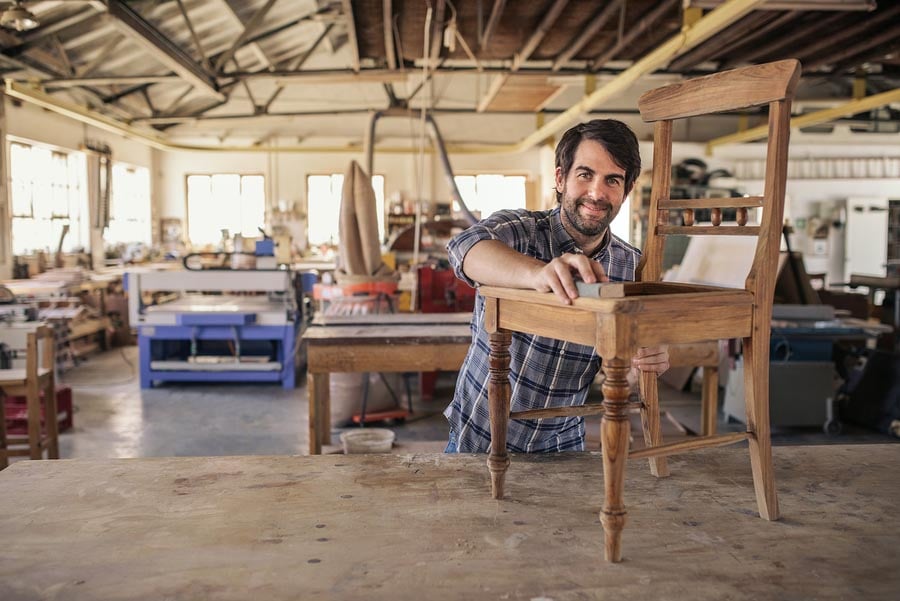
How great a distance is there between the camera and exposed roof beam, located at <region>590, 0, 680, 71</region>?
18.4 ft

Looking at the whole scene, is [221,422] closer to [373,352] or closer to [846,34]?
[373,352]

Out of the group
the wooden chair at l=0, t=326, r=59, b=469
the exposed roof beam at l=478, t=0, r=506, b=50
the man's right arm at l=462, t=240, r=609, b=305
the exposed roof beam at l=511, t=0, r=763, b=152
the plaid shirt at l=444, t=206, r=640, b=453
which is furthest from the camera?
the exposed roof beam at l=478, t=0, r=506, b=50

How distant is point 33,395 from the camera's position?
3967mm

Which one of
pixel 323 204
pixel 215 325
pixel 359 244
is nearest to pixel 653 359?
pixel 359 244

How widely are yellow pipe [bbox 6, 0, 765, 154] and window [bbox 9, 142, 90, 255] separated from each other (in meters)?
0.72

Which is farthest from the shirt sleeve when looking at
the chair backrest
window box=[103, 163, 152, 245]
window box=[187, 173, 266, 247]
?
window box=[187, 173, 266, 247]

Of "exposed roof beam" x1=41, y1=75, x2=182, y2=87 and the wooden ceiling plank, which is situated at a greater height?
the wooden ceiling plank

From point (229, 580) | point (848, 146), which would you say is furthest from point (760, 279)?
point (848, 146)

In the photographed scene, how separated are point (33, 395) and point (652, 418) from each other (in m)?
3.55

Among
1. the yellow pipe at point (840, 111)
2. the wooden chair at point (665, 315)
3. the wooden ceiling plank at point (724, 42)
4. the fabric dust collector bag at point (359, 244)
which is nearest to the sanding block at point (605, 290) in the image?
the wooden chair at point (665, 315)

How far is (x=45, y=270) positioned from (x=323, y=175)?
6.05 meters

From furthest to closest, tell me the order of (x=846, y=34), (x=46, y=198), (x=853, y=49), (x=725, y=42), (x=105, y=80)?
(x=46, y=198) → (x=105, y=80) → (x=853, y=49) → (x=725, y=42) → (x=846, y=34)

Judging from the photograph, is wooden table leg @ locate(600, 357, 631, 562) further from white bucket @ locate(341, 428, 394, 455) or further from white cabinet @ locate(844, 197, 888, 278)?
white cabinet @ locate(844, 197, 888, 278)

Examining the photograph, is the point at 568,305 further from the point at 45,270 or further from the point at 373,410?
the point at 45,270
